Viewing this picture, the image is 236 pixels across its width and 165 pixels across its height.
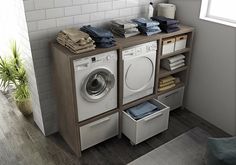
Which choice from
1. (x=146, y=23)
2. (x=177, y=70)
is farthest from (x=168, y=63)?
(x=146, y=23)

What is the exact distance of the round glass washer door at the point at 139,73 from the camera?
8.21ft

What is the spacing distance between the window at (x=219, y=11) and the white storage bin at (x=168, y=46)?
443mm

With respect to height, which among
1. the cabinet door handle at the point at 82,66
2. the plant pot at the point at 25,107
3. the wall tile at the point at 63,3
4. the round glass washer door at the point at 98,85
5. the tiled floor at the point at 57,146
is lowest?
the tiled floor at the point at 57,146

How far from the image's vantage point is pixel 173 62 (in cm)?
285

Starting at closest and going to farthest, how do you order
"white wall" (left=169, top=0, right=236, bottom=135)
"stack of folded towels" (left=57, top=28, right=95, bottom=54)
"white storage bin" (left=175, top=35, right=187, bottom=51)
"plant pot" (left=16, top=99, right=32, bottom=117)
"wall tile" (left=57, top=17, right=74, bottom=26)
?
"stack of folded towels" (left=57, top=28, right=95, bottom=54), "wall tile" (left=57, top=17, right=74, bottom=26), "white wall" (left=169, top=0, right=236, bottom=135), "white storage bin" (left=175, top=35, right=187, bottom=51), "plant pot" (left=16, top=99, right=32, bottom=117)

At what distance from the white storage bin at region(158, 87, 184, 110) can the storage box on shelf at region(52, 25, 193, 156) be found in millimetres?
115

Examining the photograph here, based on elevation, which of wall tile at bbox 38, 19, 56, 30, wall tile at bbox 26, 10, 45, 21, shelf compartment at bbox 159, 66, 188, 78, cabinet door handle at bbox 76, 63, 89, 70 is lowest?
shelf compartment at bbox 159, 66, 188, 78

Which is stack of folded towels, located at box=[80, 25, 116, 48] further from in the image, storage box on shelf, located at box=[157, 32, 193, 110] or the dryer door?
storage box on shelf, located at box=[157, 32, 193, 110]

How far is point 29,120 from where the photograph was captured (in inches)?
119

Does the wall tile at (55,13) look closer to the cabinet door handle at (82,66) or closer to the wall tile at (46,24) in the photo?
the wall tile at (46,24)

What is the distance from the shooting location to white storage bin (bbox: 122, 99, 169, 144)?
2.47 m

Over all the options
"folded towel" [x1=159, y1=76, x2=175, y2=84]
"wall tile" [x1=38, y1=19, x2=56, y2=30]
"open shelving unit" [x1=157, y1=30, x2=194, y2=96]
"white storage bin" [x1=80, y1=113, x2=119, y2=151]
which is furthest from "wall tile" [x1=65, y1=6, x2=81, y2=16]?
"folded towel" [x1=159, y1=76, x2=175, y2=84]

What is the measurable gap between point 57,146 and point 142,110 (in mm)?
980

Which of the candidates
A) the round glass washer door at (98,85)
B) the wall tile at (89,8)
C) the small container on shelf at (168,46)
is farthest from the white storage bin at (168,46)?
the wall tile at (89,8)
